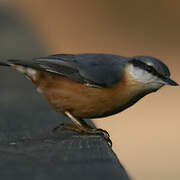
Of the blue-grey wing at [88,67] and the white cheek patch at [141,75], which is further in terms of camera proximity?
the blue-grey wing at [88,67]

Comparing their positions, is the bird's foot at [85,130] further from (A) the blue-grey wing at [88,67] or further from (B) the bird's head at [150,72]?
(B) the bird's head at [150,72]

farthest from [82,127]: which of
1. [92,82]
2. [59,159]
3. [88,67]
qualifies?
[59,159]

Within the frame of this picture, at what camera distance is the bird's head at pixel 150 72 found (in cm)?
383

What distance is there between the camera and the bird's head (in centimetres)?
383

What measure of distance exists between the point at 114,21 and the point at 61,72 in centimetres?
805

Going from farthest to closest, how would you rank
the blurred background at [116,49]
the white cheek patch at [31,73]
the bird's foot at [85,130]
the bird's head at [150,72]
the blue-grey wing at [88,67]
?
the blurred background at [116,49], the white cheek patch at [31,73], the blue-grey wing at [88,67], the bird's head at [150,72], the bird's foot at [85,130]

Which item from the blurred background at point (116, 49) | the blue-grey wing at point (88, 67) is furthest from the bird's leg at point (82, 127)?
the blue-grey wing at point (88, 67)

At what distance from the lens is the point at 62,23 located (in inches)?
469

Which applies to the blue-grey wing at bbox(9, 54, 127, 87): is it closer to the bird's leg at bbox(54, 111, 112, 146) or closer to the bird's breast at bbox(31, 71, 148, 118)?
the bird's breast at bbox(31, 71, 148, 118)

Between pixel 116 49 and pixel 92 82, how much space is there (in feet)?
20.5

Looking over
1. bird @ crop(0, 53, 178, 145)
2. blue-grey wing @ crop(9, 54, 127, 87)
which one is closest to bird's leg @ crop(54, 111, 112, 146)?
bird @ crop(0, 53, 178, 145)

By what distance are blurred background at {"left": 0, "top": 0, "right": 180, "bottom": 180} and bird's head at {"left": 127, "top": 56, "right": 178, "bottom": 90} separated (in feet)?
1.95

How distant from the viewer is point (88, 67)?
4.14 metres

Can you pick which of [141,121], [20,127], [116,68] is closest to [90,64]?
[116,68]
